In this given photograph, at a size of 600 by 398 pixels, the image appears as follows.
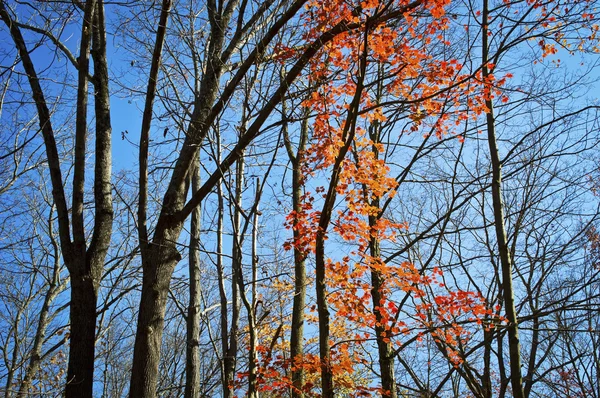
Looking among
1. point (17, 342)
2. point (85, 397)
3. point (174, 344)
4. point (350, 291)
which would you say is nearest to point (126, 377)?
point (174, 344)

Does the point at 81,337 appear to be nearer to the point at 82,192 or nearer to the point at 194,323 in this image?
the point at 82,192

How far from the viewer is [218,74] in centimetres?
506

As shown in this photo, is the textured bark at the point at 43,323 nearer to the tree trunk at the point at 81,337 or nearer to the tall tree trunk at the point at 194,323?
the tall tree trunk at the point at 194,323

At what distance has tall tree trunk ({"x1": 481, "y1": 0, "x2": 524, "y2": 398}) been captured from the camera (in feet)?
16.6

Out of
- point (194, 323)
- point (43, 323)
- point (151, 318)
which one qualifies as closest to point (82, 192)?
point (151, 318)

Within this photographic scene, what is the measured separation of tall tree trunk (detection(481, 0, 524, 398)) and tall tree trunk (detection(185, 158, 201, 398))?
12.3 feet

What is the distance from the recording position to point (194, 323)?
22.1ft

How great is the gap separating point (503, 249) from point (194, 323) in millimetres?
4293

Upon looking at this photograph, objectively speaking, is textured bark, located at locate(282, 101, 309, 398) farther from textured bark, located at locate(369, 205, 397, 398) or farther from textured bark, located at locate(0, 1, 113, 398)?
textured bark, located at locate(0, 1, 113, 398)

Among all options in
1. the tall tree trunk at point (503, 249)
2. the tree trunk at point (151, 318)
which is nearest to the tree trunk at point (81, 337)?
the tree trunk at point (151, 318)

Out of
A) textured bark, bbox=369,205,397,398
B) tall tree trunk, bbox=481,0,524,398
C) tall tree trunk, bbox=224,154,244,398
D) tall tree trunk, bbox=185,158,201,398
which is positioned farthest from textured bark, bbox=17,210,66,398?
tall tree trunk, bbox=481,0,524,398

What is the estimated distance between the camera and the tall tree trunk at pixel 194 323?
6.33m

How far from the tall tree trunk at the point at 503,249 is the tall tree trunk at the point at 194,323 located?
3.75 meters

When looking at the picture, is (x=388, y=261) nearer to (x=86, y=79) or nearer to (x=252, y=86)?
(x=252, y=86)
